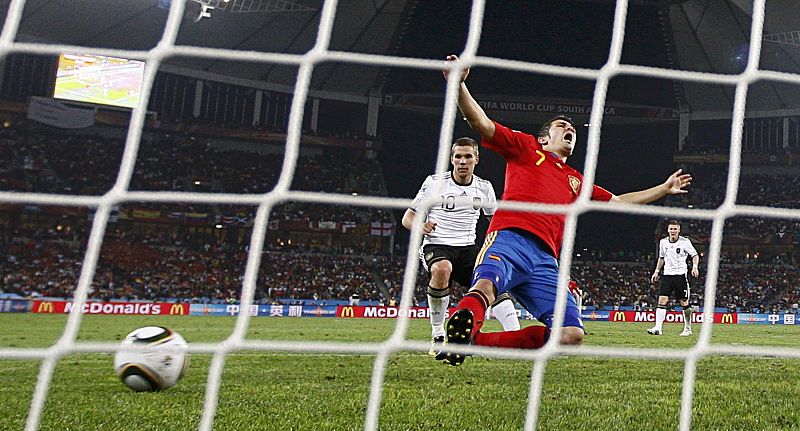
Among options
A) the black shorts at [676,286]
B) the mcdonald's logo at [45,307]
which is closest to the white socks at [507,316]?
the black shorts at [676,286]

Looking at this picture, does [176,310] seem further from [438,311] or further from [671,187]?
[671,187]

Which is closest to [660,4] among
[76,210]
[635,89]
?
[635,89]

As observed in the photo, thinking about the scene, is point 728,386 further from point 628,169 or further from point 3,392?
point 628,169

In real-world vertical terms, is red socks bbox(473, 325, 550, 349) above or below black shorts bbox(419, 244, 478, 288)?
below

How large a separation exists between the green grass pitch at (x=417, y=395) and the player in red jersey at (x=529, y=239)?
1.06 feet

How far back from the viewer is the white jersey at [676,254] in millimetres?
8742

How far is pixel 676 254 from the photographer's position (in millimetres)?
8836

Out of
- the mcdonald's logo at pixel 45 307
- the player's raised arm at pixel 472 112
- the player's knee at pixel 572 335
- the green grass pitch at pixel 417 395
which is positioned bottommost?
the mcdonald's logo at pixel 45 307

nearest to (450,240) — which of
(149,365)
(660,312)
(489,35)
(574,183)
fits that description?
(574,183)

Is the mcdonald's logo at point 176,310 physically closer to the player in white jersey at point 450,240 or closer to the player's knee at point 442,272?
the player in white jersey at point 450,240

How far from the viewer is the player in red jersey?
3.51m

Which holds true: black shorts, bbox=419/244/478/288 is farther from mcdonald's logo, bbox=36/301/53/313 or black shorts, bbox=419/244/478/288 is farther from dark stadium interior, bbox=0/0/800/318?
dark stadium interior, bbox=0/0/800/318

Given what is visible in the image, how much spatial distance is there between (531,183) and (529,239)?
296mm

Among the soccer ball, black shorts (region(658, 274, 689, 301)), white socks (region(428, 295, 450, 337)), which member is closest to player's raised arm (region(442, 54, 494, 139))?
the soccer ball
